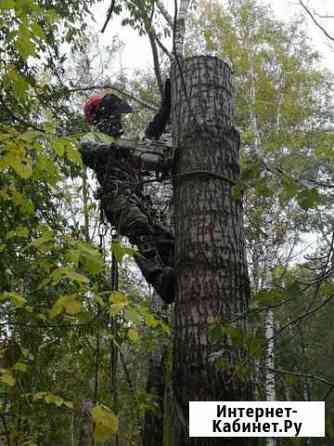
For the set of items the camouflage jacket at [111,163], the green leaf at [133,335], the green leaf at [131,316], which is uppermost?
the camouflage jacket at [111,163]

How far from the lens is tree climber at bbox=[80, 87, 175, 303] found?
2729 mm

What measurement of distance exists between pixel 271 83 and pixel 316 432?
10.9 meters

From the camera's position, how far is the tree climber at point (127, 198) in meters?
2.73

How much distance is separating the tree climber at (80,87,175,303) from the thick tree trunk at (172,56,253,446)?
1.14ft

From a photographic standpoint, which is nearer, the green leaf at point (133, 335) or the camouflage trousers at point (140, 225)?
the green leaf at point (133, 335)

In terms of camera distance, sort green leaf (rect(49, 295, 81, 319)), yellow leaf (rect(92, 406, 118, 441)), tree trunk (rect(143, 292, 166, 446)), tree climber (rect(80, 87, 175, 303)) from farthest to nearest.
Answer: tree trunk (rect(143, 292, 166, 446)), tree climber (rect(80, 87, 175, 303)), green leaf (rect(49, 295, 81, 319)), yellow leaf (rect(92, 406, 118, 441))

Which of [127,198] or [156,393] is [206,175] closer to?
[127,198]

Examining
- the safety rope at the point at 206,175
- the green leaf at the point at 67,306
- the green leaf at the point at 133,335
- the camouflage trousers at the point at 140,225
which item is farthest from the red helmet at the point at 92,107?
the green leaf at the point at 67,306

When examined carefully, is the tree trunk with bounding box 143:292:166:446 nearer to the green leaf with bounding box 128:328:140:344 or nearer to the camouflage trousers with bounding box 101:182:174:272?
the camouflage trousers with bounding box 101:182:174:272

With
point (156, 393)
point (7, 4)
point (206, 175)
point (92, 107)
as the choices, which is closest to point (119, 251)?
point (206, 175)

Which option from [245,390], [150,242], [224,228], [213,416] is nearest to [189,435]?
[213,416]

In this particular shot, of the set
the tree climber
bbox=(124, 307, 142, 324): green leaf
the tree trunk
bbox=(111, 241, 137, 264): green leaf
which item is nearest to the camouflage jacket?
the tree climber

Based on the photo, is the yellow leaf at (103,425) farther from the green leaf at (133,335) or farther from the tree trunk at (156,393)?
the tree trunk at (156,393)

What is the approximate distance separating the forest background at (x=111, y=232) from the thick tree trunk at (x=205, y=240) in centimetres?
15
